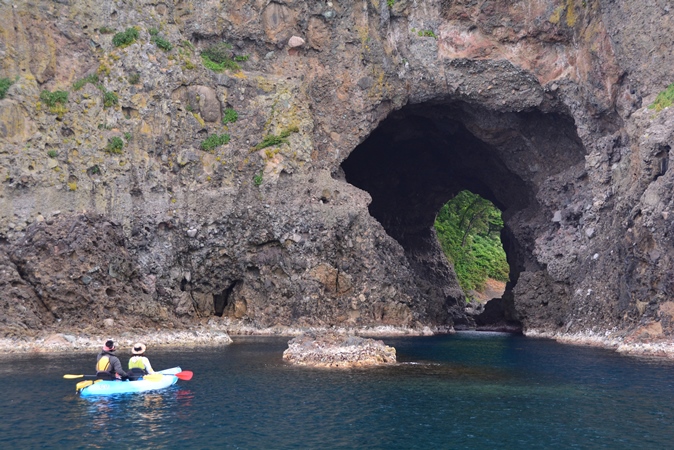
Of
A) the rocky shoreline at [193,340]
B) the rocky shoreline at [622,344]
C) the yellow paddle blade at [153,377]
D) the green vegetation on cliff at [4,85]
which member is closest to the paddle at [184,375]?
the yellow paddle blade at [153,377]

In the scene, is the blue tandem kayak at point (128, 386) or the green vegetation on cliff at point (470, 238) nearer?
the blue tandem kayak at point (128, 386)

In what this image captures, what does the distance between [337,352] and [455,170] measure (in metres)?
39.6

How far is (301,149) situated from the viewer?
54812mm

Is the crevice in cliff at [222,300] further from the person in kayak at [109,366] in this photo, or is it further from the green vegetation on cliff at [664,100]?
the green vegetation on cliff at [664,100]

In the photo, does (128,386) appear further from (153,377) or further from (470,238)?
(470,238)

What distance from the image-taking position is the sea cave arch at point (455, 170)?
2263 inches

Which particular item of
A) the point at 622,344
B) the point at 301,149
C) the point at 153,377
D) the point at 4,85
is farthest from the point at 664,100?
the point at 4,85

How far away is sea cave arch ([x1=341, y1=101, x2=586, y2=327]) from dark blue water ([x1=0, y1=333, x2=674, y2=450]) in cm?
2760

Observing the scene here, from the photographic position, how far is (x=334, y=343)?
3331 centimetres

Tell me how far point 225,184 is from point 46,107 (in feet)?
43.4

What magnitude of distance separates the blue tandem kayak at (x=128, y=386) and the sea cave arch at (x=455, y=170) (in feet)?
122

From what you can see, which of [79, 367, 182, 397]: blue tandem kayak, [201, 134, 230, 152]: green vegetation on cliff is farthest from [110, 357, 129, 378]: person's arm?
[201, 134, 230, 152]: green vegetation on cliff

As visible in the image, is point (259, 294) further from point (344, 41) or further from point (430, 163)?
point (430, 163)

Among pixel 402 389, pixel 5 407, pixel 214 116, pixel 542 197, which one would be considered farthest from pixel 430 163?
pixel 5 407
